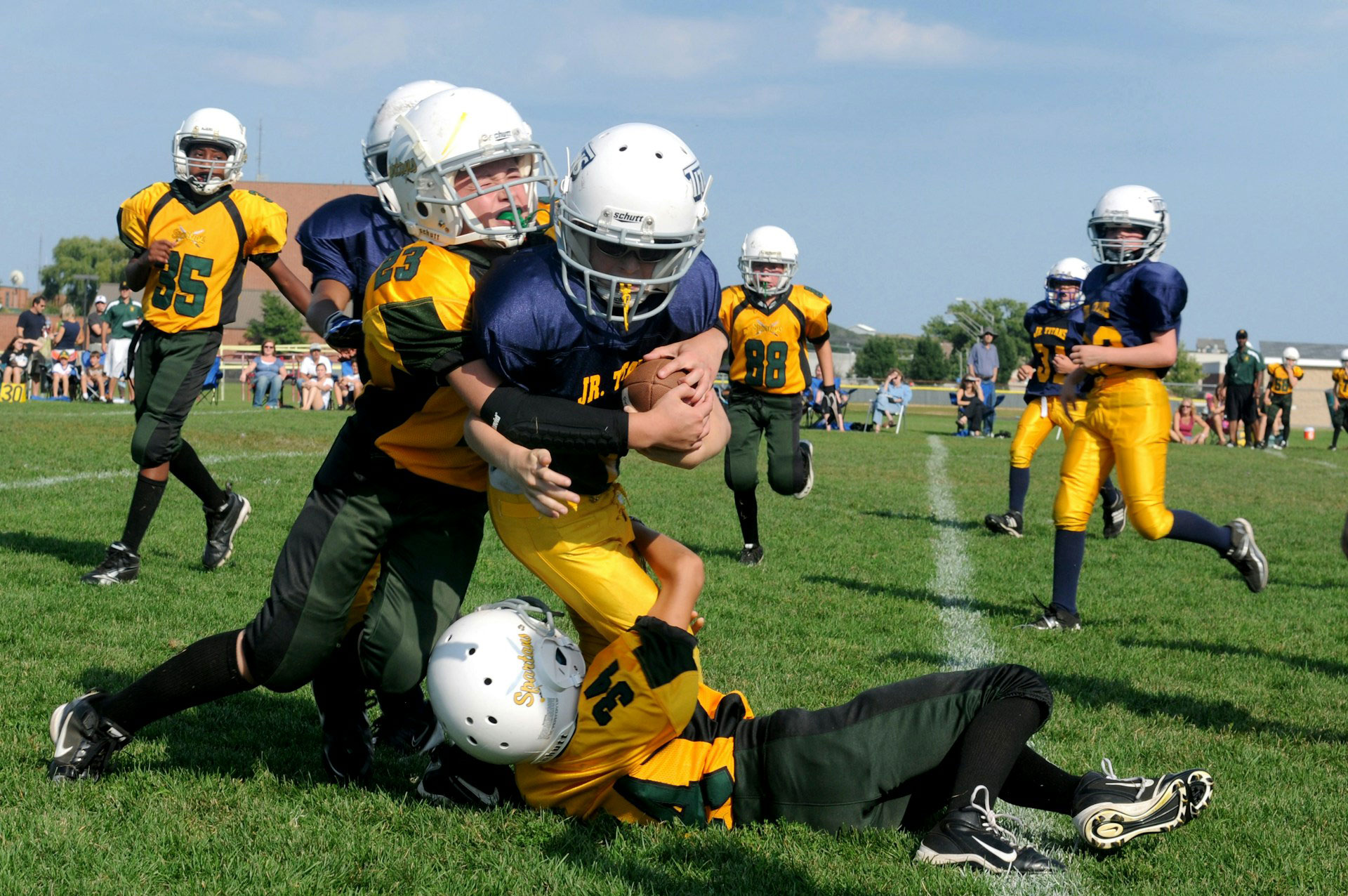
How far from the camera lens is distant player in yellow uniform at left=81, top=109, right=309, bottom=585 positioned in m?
5.96

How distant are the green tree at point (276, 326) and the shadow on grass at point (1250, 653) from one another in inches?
2110

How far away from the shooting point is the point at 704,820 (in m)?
3.01

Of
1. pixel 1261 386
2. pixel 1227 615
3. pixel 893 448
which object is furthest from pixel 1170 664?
pixel 1261 386

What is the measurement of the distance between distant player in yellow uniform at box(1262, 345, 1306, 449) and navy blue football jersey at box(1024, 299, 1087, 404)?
14370 millimetres

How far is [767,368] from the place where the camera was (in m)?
7.89

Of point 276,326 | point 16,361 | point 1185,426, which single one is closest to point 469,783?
point 16,361

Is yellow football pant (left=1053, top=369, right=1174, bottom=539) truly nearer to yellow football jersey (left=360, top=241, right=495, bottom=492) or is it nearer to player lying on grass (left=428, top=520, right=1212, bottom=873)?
player lying on grass (left=428, top=520, right=1212, bottom=873)

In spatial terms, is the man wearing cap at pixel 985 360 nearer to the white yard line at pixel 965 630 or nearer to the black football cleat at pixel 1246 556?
the white yard line at pixel 965 630

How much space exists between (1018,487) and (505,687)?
23.2 ft

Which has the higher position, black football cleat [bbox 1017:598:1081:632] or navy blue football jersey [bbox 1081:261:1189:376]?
navy blue football jersey [bbox 1081:261:1189:376]

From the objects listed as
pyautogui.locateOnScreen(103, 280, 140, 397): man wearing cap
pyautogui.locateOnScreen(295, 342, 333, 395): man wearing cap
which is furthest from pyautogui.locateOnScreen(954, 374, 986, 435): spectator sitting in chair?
pyautogui.locateOnScreen(103, 280, 140, 397): man wearing cap

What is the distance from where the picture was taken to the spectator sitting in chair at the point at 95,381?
21.6 meters

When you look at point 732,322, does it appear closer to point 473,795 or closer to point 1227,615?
point 1227,615

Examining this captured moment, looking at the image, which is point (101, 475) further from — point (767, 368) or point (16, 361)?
point (16, 361)
